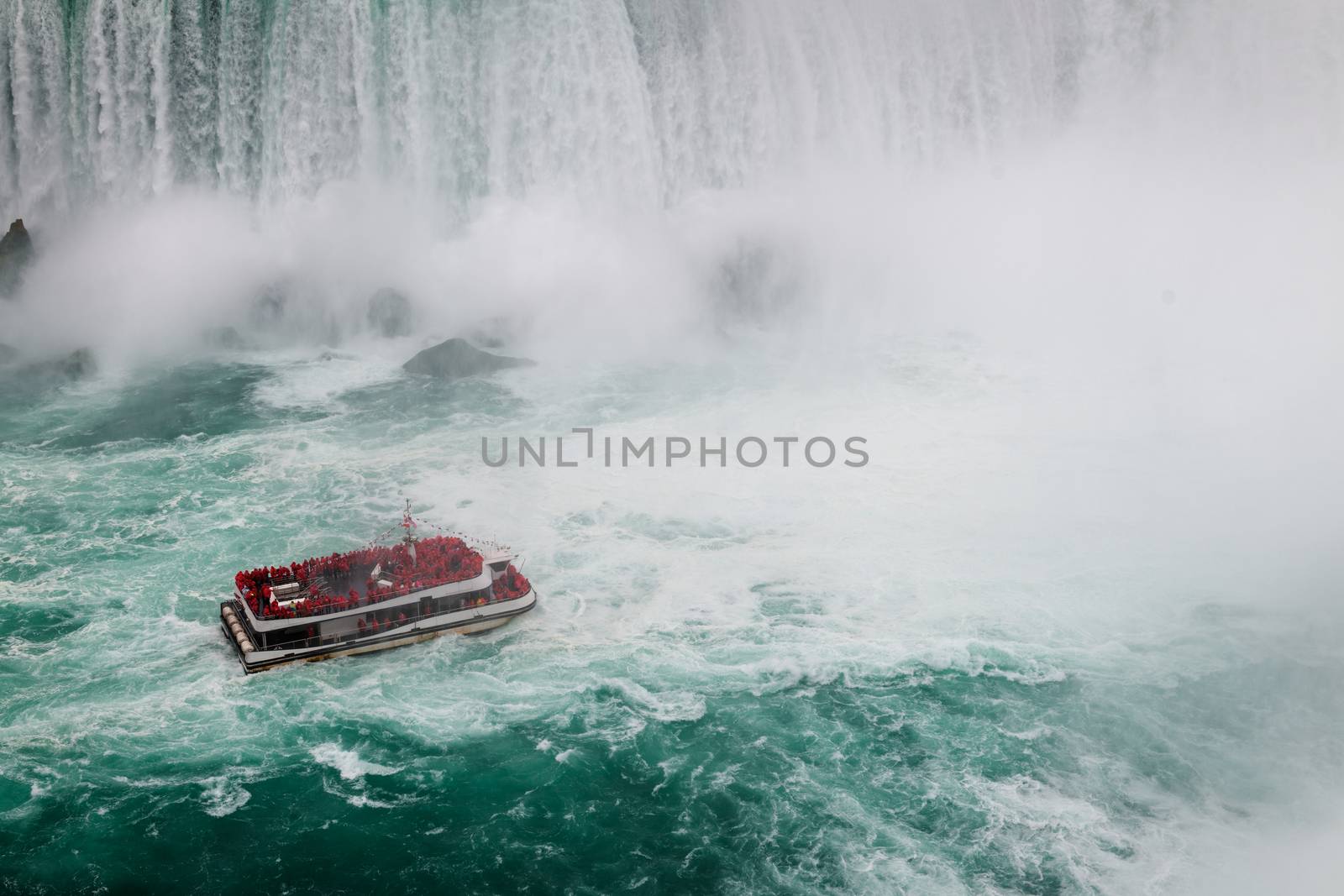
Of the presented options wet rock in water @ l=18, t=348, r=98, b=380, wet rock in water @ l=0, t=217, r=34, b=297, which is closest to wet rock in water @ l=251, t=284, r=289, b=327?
wet rock in water @ l=18, t=348, r=98, b=380

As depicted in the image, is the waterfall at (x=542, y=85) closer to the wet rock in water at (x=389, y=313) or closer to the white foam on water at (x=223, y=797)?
the wet rock in water at (x=389, y=313)

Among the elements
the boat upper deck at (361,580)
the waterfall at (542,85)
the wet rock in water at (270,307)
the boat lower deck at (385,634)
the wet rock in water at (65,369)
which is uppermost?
the waterfall at (542,85)

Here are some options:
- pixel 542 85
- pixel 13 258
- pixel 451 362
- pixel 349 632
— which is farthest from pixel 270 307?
pixel 349 632

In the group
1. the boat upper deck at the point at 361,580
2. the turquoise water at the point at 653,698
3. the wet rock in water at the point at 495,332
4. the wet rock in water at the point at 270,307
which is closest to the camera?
the turquoise water at the point at 653,698

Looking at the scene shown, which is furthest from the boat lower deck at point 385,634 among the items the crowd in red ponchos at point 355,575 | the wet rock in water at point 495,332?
the wet rock in water at point 495,332

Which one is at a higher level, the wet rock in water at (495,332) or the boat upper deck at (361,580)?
the wet rock in water at (495,332)
